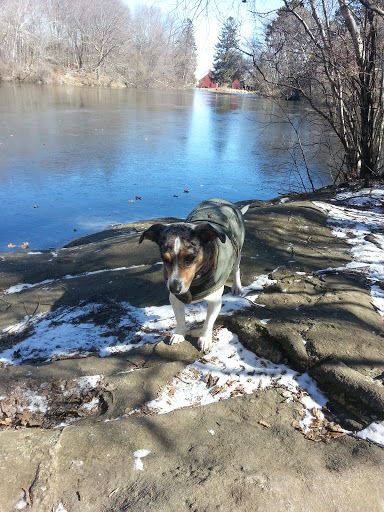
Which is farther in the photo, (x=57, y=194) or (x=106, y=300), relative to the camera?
(x=57, y=194)

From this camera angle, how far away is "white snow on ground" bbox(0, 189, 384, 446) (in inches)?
120

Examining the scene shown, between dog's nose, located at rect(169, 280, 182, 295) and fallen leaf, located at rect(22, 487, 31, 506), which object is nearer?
fallen leaf, located at rect(22, 487, 31, 506)

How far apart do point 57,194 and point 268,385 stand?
413 inches

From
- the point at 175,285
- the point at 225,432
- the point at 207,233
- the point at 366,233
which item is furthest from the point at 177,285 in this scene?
the point at 366,233

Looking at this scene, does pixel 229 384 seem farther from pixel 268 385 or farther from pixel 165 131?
pixel 165 131

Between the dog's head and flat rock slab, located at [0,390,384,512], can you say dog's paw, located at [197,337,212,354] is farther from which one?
flat rock slab, located at [0,390,384,512]

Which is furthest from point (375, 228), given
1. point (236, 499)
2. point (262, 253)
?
point (236, 499)

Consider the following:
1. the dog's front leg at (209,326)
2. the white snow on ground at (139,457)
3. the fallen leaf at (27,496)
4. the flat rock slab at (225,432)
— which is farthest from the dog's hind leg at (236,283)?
the fallen leaf at (27,496)

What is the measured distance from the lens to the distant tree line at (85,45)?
5716 cm

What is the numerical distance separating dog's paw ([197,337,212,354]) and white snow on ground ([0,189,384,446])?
0.18 ft

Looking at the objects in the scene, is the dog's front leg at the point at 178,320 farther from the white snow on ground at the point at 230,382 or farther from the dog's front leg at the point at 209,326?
the white snow on ground at the point at 230,382

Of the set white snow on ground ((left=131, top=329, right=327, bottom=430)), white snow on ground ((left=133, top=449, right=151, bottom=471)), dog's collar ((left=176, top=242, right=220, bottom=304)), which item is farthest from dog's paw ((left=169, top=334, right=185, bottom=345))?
white snow on ground ((left=133, top=449, right=151, bottom=471))

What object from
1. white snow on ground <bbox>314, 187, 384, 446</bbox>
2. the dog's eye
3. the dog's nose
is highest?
the dog's eye

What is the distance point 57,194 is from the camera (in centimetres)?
1191
